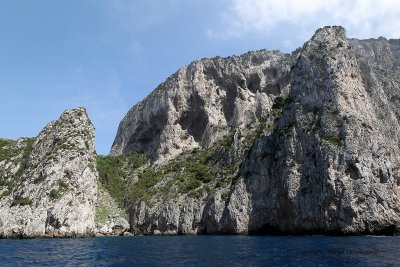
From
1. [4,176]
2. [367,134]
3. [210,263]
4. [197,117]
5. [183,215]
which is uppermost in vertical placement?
[197,117]

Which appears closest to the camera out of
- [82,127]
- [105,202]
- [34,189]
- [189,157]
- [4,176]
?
[34,189]

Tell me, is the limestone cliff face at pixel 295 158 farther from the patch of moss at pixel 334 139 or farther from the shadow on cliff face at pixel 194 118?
the shadow on cliff face at pixel 194 118

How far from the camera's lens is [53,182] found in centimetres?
8956

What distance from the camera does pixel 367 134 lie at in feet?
293

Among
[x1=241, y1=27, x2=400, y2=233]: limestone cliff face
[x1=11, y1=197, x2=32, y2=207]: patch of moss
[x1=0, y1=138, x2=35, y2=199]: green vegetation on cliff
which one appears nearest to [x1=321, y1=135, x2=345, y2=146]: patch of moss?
[x1=241, y1=27, x2=400, y2=233]: limestone cliff face

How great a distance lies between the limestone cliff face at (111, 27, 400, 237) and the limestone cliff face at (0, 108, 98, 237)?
24907 mm

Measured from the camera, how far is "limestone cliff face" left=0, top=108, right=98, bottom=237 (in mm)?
82500

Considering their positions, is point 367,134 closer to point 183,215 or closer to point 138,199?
point 183,215

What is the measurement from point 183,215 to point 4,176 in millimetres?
43558

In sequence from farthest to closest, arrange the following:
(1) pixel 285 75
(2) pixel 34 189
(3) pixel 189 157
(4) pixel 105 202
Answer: (1) pixel 285 75 < (3) pixel 189 157 < (4) pixel 105 202 < (2) pixel 34 189

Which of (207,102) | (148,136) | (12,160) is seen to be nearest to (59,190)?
(12,160)

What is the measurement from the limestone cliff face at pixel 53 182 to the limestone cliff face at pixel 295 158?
81.7ft

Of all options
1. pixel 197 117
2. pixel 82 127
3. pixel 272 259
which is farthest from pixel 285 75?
pixel 272 259

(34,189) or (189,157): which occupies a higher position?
(189,157)
